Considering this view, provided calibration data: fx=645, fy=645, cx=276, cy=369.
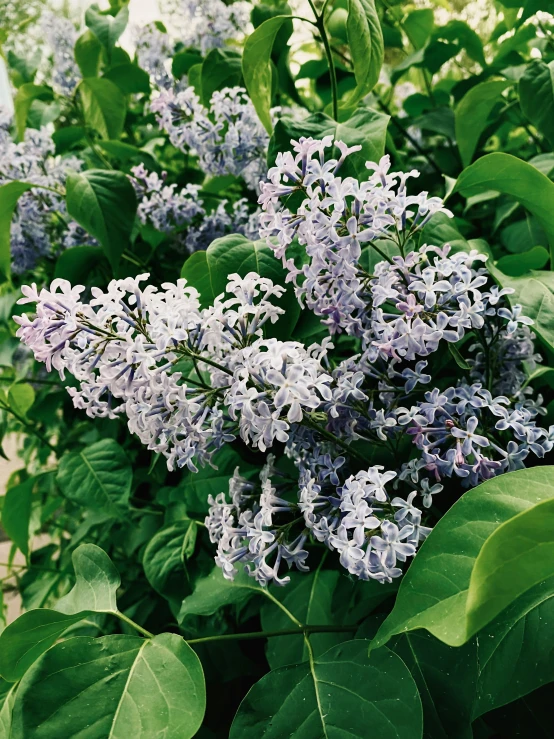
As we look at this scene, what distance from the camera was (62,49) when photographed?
1.15 m

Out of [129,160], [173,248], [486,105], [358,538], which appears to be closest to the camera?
[358,538]

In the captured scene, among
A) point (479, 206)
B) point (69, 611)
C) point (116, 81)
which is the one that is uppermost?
point (116, 81)

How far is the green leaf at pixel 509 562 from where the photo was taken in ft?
0.82

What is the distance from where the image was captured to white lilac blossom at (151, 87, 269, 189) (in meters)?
0.73

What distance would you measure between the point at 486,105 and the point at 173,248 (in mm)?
459

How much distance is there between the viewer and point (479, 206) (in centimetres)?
95

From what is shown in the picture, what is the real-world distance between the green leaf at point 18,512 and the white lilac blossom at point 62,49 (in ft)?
2.27

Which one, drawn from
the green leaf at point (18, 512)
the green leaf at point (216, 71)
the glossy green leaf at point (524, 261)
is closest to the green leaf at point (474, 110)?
the glossy green leaf at point (524, 261)

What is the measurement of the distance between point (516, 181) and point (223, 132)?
43 cm

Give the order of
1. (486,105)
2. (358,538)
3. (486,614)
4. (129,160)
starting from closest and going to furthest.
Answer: (486,614) < (358,538) < (486,105) < (129,160)

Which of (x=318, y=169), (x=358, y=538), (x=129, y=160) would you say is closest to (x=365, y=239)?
(x=318, y=169)

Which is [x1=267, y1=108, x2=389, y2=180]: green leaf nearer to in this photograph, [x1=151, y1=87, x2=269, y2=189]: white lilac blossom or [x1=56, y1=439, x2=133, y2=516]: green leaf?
[x1=151, y1=87, x2=269, y2=189]: white lilac blossom

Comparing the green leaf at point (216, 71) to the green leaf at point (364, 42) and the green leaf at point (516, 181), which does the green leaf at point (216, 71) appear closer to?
the green leaf at point (364, 42)

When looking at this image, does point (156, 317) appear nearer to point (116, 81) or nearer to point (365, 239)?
point (365, 239)
